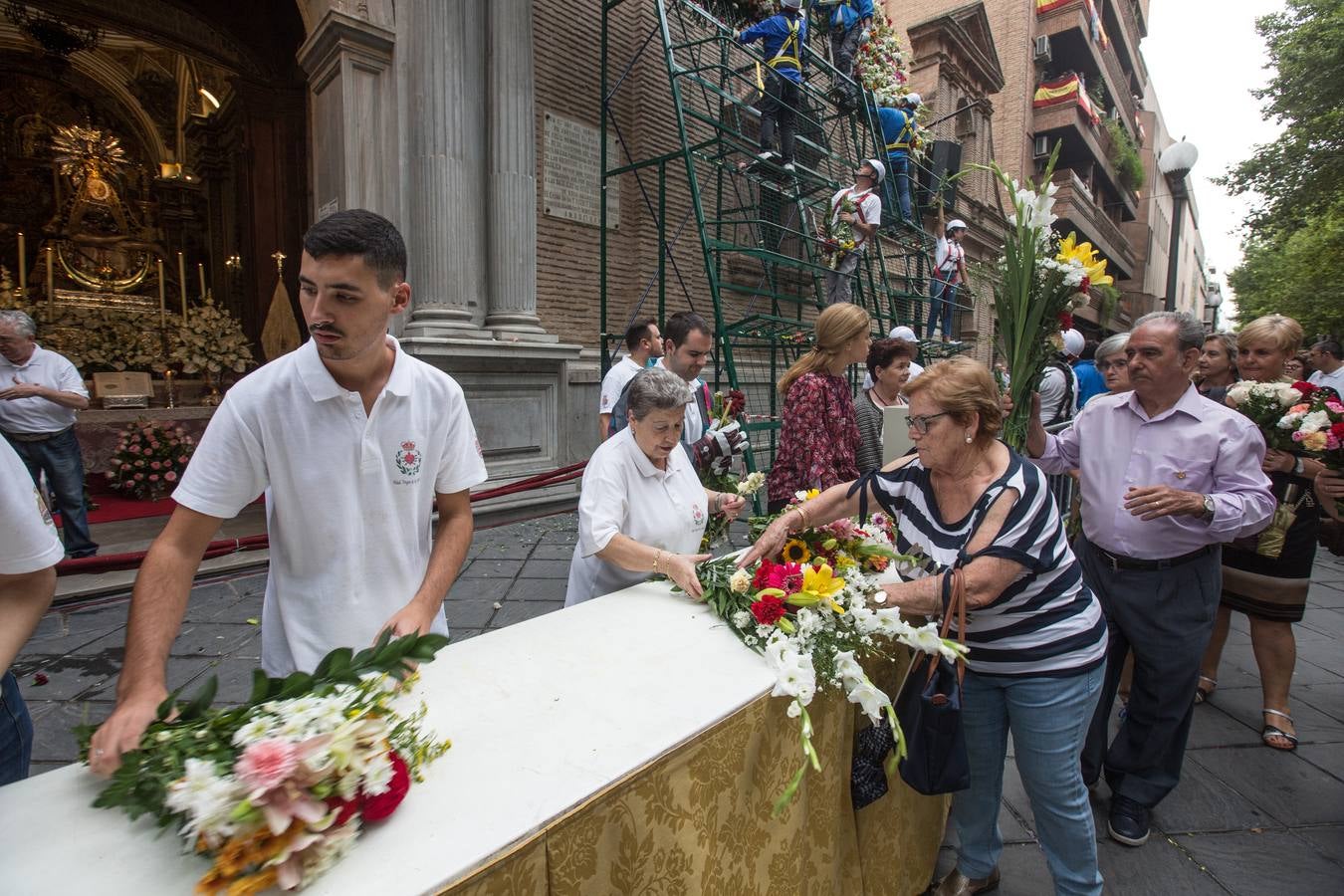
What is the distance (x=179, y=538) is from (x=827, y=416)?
281cm

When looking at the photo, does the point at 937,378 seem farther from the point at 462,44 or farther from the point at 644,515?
the point at 462,44

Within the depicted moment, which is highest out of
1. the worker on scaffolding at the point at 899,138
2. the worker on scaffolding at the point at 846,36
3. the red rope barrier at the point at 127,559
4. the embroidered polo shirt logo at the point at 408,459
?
Answer: the worker on scaffolding at the point at 846,36

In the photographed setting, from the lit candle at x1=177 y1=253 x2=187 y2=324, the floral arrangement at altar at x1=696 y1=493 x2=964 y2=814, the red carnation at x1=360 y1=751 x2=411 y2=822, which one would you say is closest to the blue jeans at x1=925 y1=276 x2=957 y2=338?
the floral arrangement at altar at x1=696 y1=493 x2=964 y2=814

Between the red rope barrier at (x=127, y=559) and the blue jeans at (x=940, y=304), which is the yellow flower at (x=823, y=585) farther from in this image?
the blue jeans at (x=940, y=304)

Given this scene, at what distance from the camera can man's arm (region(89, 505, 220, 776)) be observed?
113 cm

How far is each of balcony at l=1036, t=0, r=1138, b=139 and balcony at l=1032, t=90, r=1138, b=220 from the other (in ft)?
5.94

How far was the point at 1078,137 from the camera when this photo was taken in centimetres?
2481

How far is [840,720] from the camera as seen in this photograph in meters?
1.87

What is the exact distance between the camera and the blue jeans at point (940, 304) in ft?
33.5

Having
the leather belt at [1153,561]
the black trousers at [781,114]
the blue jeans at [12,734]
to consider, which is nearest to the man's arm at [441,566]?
the blue jeans at [12,734]

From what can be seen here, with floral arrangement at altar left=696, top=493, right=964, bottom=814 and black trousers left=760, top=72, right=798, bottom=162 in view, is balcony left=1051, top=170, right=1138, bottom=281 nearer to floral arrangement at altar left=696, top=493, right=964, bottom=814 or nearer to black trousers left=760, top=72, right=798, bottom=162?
black trousers left=760, top=72, right=798, bottom=162

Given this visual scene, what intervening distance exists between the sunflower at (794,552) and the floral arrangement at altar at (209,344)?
9022mm

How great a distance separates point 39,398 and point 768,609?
5.92 meters

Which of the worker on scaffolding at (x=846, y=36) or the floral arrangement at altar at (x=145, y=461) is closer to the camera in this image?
the floral arrangement at altar at (x=145, y=461)
